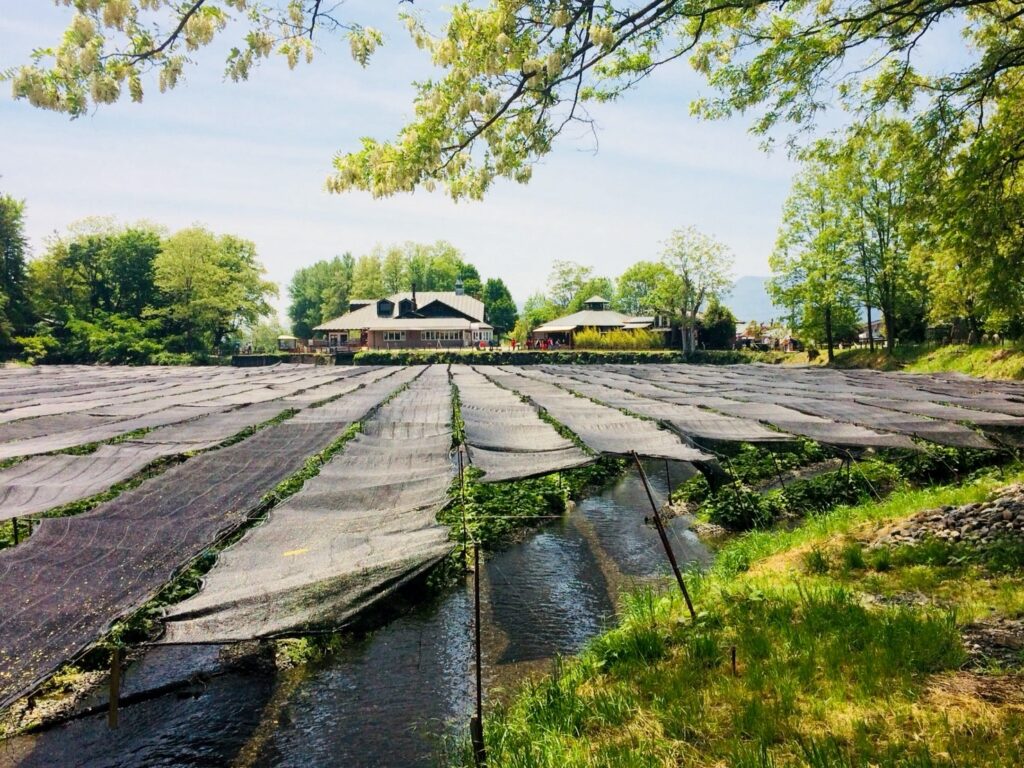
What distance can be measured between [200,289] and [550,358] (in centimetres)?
3376

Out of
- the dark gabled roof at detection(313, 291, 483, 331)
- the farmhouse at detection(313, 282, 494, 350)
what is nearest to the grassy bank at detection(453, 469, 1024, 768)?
the farmhouse at detection(313, 282, 494, 350)

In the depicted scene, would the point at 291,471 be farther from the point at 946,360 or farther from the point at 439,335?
the point at 439,335

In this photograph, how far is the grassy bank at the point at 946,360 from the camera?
26438mm

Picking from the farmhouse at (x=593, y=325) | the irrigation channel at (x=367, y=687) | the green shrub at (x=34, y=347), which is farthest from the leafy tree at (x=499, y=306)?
the irrigation channel at (x=367, y=687)

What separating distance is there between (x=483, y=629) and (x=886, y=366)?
36.2 meters

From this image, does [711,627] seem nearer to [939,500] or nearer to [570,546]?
[570,546]

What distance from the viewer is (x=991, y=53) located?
8727mm

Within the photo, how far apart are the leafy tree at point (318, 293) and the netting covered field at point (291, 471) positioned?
6798cm

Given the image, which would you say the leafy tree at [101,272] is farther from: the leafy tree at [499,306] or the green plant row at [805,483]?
the green plant row at [805,483]

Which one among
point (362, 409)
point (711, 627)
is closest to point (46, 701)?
point (711, 627)

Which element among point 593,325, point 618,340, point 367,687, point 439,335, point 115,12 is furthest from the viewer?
point 439,335

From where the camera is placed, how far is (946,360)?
31938 mm

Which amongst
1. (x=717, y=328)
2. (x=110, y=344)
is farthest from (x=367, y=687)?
(x=717, y=328)

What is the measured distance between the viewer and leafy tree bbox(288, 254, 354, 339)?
8619cm
